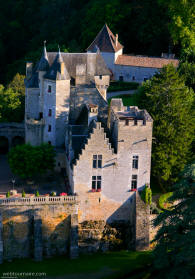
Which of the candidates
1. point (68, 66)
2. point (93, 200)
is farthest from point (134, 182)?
point (68, 66)

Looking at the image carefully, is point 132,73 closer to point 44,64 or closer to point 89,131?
point 44,64

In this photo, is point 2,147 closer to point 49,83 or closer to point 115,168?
point 49,83

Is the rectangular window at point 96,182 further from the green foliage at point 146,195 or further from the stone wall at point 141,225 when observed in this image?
the green foliage at point 146,195

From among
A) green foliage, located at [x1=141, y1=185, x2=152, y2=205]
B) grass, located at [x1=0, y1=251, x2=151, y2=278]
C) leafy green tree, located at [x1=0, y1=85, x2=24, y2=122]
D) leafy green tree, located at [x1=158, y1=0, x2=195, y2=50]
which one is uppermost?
leafy green tree, located at [x1=158, y1=0, x2=195, y2=50]

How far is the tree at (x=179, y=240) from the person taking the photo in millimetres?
42500

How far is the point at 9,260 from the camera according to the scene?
163ft

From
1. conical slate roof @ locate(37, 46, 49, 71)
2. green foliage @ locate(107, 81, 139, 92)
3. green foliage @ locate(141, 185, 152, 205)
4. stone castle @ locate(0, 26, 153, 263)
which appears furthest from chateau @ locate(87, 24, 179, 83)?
green foliage @ locate(141, 185, 152, 205)

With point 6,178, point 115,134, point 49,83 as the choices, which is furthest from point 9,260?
point 49,83

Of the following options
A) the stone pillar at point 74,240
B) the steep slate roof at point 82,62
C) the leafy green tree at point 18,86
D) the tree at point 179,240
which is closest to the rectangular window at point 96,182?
the stone pillar at point 74,240

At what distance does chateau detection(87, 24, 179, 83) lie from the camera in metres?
84.4

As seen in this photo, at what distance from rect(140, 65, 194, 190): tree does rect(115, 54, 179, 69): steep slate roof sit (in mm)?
24138

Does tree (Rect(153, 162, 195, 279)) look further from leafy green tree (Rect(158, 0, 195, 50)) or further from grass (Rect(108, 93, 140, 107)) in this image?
leafy green tree (Rect(158, 0, 195, 50))

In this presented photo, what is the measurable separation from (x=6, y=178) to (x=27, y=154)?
383cm

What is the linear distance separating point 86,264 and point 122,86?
39.9 meters
